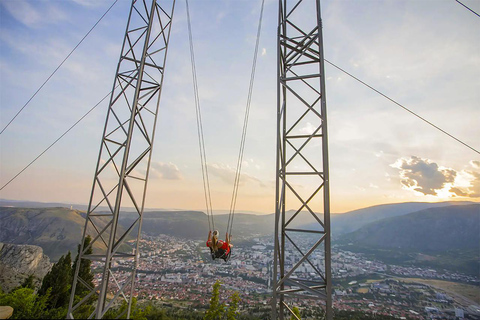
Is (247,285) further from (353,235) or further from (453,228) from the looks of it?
(453,228)

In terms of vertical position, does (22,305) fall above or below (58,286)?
above

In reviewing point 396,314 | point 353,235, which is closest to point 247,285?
point 396,314

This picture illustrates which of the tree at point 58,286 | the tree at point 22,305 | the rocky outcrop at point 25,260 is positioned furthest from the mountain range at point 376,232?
the tree at point 22,305

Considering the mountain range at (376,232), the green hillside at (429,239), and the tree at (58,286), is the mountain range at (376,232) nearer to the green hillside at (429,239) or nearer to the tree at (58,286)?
the green hillside at (429,239)

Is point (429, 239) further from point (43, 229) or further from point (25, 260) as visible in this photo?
point (43, 229)

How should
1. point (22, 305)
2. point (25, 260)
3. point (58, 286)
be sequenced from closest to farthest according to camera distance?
point (22, 305) < point (58, 286) < point (25, 260)

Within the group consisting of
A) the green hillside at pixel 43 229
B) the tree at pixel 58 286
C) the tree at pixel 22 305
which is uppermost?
the tree at pixel 22 305

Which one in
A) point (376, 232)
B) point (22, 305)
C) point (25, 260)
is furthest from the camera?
point (376, 232)

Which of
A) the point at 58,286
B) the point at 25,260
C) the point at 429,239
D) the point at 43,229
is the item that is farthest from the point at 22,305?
the point at 429,239

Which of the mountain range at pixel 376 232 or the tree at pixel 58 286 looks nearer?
the tree at pixel 58 286

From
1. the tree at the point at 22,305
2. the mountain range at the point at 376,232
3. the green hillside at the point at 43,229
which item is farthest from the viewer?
the mountain range at the point at 376,232
